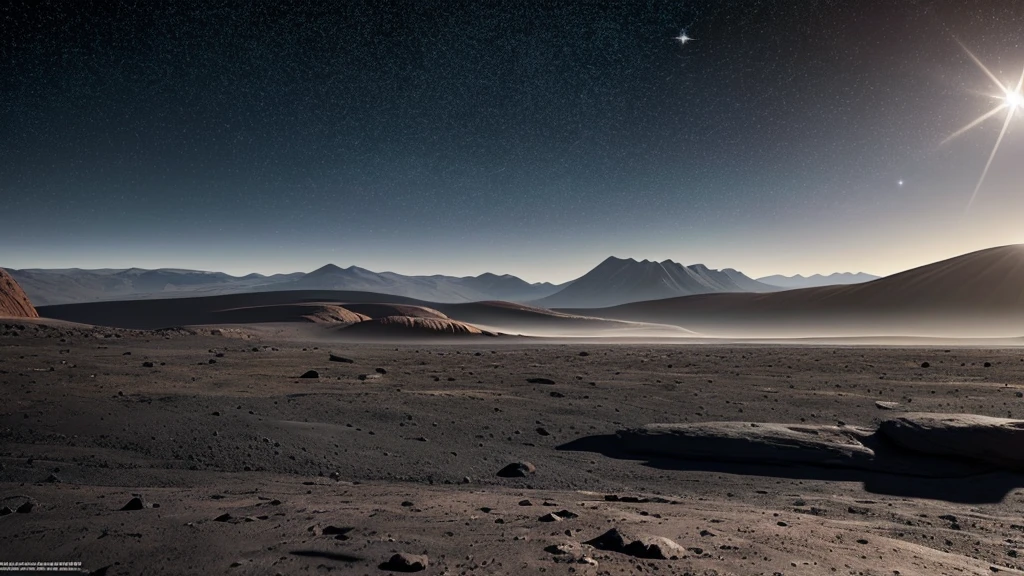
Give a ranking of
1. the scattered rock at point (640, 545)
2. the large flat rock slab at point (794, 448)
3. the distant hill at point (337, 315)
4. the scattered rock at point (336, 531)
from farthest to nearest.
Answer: the distant hill at point (337, 315), the large flat rock slab at point (794, 448), the scattered rock at point (336, 531), the scattered rock at point (640, 545)

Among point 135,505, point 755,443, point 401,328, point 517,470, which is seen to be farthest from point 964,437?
point 401,328

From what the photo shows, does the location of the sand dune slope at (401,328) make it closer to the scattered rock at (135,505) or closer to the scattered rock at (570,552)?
the scattered rock at (135,505)

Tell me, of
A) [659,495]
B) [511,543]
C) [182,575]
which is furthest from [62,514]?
[659,495]

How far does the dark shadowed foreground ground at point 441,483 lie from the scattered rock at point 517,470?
156 millimetres

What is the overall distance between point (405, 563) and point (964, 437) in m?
8.75

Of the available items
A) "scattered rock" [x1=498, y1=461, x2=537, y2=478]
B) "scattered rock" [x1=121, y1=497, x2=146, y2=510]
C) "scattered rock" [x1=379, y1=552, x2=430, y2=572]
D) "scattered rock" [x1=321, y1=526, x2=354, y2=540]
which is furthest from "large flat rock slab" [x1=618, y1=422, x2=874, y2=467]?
"scattered rock" [x1=121, y1=497, x2=146, y2=510]

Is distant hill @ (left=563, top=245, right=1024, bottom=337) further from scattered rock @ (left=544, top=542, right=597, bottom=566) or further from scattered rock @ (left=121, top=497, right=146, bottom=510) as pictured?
scattered rock @ (left=121, top=497, right=146, bottom=510)

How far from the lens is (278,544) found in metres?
3.89

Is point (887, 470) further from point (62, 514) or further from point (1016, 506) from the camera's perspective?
point (62, 514)

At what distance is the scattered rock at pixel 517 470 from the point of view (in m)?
7.07

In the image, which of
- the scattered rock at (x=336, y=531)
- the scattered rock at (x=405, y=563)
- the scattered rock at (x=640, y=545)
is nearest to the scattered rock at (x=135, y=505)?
the scattered rock at (x=336, y=531)

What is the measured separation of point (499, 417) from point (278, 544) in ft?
21.1

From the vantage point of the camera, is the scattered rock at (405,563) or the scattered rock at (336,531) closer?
the scattered rock at (405,563)

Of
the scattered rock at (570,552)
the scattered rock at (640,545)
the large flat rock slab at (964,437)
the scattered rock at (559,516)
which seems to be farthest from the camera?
the large flat rock slab at (964,437)
